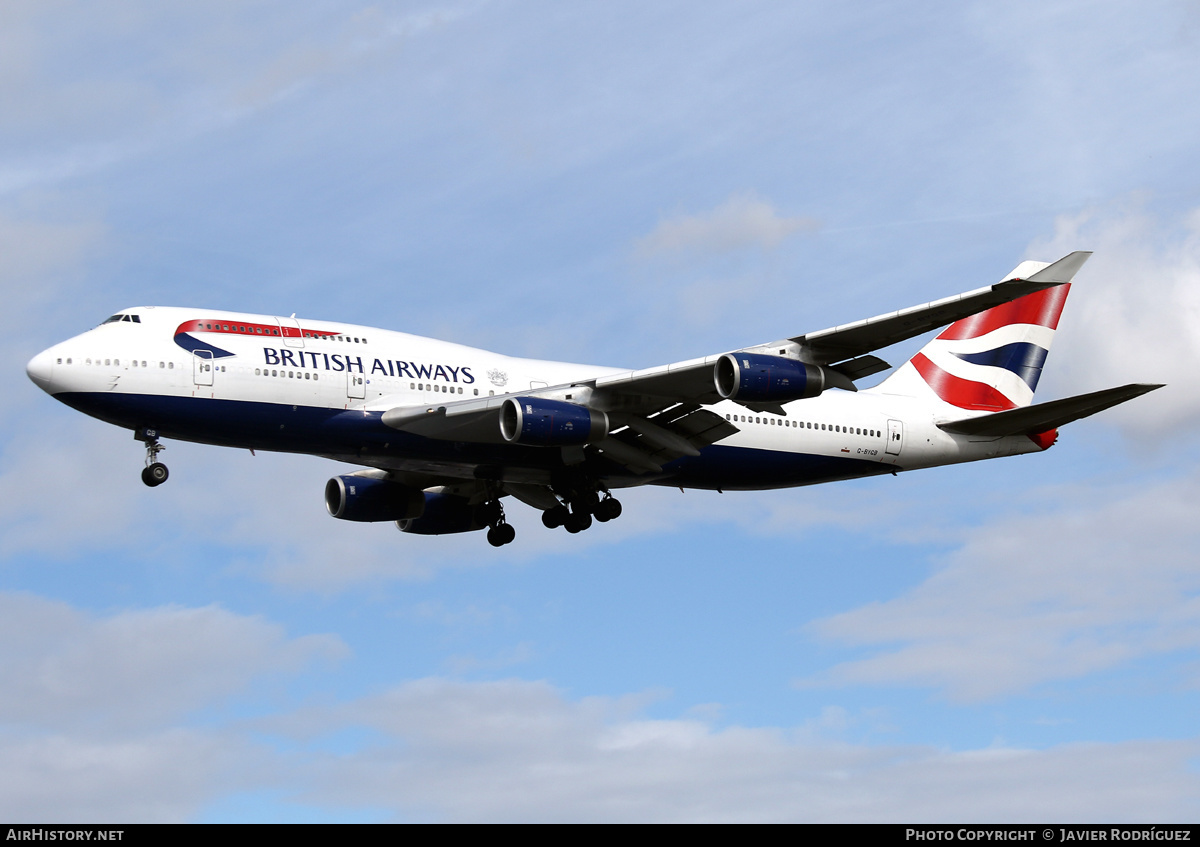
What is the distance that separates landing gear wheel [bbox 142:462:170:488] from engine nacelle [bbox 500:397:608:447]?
28.1 feet

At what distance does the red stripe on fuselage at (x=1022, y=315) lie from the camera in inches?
1788

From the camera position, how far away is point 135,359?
3297cm

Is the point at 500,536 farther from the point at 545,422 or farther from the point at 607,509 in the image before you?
the point at 545,422

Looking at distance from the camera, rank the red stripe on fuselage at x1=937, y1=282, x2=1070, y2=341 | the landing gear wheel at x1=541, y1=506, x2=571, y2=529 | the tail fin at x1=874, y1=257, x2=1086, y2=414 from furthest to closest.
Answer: the red stripe on fuselage at x1=937, y1=282, x2=1070, y2=341 < the tail fin at x1=874, y1=257, x2=1086, y2=414 < the landing gear wheel at x1=541, y1=506, x2=571, y2=529

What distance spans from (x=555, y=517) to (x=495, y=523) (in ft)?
11.1

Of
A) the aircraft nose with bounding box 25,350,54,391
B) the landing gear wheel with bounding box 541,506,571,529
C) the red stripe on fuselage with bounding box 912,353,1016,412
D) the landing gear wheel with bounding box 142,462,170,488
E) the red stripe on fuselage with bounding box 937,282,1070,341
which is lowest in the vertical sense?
the landing gear wheel with bounding box 142,462,170,488

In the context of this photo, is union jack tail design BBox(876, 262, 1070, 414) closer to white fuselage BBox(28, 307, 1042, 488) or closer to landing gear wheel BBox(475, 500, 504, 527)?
white fuselage BBox(28, 307, 1042, 488)

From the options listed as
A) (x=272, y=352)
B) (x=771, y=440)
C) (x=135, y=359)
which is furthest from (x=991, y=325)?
(x=135, y=359)

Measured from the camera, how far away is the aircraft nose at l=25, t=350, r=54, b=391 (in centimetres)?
3272

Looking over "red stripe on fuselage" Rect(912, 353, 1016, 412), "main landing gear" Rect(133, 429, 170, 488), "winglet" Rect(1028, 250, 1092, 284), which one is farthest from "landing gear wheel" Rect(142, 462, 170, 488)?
"red stripe on fuselage" Rect(912, 353, 1016, 412)

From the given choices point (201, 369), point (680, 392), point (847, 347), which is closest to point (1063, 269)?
point (847, 347)

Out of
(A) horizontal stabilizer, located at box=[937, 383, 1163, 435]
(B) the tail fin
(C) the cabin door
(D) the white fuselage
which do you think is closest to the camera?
(D) the white fuselage

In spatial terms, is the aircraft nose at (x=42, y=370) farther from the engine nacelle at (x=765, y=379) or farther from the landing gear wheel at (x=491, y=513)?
the engine nacelle at (x=765, y=379)

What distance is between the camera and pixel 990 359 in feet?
147
